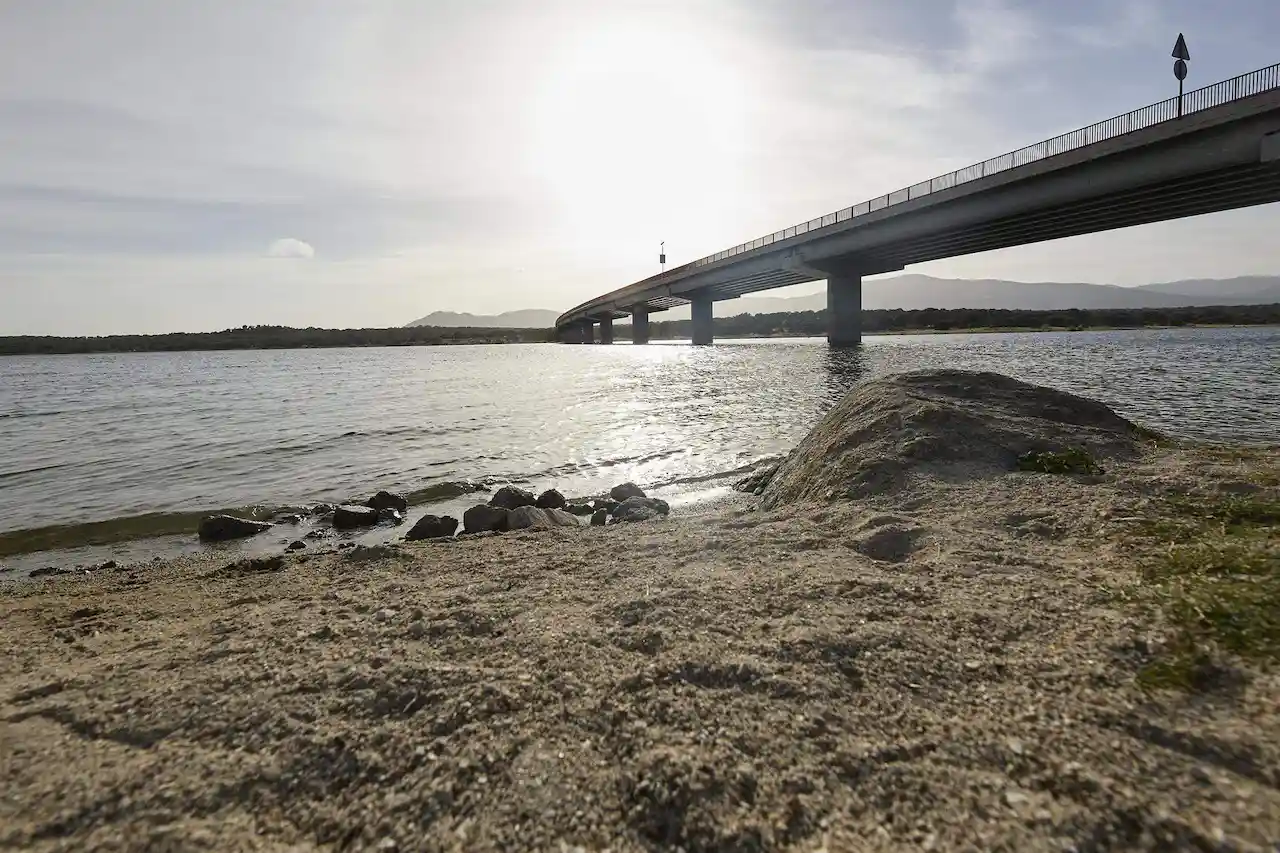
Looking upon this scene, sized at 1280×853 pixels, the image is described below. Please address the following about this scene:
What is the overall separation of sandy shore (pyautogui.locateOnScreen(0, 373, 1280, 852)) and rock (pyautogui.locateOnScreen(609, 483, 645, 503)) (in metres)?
5.44

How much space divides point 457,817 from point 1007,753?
7.34 ft

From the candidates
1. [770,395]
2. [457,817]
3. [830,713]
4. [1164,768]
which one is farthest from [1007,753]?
[770,395]

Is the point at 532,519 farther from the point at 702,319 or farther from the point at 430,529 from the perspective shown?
the point at 702,319

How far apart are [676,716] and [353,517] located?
8.72 metres

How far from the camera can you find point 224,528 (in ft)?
32.0

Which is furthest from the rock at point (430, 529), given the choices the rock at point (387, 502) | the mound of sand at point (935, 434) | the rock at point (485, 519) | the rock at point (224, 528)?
the mound of sand at point (935, 434)

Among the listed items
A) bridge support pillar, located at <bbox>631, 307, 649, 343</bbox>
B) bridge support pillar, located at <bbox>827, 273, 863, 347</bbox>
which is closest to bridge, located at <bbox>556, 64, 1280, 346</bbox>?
bridge support pillar, located at <bbox>827, 273, 863, 347</bbox>

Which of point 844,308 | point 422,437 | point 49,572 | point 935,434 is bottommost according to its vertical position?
point 49,572

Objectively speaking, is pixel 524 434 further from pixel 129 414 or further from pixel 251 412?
pixel 129 414

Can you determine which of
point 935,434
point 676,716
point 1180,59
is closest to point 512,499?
point 935,434

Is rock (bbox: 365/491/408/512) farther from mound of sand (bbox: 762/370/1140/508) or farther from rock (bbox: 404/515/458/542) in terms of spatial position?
mound of sand (bbox: 762/370/1140/508)

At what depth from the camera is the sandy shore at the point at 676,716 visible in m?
2.25

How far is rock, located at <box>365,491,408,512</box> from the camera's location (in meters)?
10.9

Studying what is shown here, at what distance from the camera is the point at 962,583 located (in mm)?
4250
